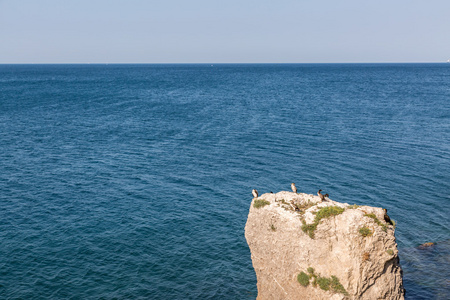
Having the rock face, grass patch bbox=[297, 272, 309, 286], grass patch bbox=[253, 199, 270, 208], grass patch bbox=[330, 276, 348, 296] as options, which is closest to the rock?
the rock face

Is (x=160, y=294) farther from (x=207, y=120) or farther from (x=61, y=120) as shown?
(x=61, y=120)

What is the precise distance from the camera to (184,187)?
194ft

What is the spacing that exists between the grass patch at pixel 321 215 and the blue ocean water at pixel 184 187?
43.0 feet

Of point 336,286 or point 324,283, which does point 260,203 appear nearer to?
point 324,283

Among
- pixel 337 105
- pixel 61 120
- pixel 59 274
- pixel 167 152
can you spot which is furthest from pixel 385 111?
pixel 59 274

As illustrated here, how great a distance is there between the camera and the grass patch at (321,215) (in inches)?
1015

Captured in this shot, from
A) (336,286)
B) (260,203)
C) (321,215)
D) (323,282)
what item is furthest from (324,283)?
(260,203)

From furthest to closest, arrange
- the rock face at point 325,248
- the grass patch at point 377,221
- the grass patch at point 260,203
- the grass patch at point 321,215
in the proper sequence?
the grass patch at point 260,203
the grass patch at point 321,215
the rock face at point 325,248
the grass patch at point 377,221

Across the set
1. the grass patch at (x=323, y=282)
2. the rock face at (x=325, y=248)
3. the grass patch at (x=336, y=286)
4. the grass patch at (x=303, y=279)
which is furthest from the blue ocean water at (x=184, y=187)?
the grass patch at (x=336, y=286)

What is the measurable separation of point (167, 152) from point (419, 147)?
4862 cm

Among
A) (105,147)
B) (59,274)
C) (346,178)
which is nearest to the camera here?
(59,274)

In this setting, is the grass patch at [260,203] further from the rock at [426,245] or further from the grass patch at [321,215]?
the rock at [426,245]

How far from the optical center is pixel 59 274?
3862 centimetres

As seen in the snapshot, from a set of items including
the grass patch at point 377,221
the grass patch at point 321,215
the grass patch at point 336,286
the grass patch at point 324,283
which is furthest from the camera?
the grass patch at point 324,283
